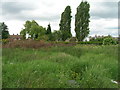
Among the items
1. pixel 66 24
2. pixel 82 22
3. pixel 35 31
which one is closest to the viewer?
pixel 82 22

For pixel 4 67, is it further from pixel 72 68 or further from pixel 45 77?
pixel 72 68

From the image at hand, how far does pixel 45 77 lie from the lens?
11.9 feet

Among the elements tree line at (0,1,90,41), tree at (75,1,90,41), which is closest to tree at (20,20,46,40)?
tree line at (0,1,90,41)

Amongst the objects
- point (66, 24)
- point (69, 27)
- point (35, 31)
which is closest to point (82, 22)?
point (69, 27)

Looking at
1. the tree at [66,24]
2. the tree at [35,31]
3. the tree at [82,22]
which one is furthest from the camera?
the tree at [35,31]

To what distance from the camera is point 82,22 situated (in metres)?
38.7

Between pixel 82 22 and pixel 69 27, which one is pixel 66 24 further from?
pixel 82 22

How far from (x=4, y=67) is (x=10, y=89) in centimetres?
125

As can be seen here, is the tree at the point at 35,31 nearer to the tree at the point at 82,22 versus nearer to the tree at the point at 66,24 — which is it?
Answer: the tree at the point at 66,24

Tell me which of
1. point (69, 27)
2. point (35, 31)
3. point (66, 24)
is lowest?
point (35, 31)

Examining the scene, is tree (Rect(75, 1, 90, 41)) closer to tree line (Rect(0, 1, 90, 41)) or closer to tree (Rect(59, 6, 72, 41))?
tree line (Rect(0, 1, 90, 41))

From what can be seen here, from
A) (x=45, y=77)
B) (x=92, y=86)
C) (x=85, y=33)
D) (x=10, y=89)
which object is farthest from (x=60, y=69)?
(x=85, y=33)

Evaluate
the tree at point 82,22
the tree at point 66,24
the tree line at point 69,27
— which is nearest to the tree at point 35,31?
the tree line at point 69,27

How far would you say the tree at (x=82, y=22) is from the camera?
37969mm
